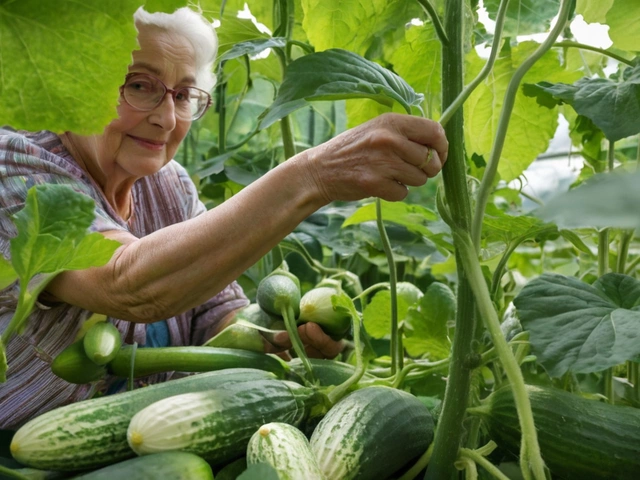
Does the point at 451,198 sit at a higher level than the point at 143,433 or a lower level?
higher

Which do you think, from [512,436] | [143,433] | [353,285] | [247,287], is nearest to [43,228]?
[143,433]

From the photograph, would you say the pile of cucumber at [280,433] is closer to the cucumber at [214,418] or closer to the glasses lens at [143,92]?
the cucumber at [214,418]

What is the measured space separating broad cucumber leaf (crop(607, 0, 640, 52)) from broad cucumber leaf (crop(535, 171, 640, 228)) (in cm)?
76

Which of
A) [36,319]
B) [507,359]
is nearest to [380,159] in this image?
[507,359]

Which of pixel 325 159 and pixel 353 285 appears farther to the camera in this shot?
pixel 353 285

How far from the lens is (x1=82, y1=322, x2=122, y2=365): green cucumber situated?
812mm

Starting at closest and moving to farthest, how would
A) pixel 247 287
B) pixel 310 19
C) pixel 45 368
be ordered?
pixel 310 19 < pixel 45 368 < pixel 247 287

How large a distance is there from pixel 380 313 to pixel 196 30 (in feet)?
1.81

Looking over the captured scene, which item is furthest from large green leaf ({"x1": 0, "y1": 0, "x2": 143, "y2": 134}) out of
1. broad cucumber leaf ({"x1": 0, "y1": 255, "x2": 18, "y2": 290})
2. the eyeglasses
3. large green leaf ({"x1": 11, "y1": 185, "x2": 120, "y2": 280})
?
the eyeglasses

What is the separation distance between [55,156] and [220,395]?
0.53m

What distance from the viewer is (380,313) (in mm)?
1093

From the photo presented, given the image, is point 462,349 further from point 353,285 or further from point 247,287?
point 247,287

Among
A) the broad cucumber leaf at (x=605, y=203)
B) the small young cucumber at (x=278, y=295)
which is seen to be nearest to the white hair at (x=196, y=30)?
the small young cucumber at (x=278, y=295)

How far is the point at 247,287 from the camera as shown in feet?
5.32
